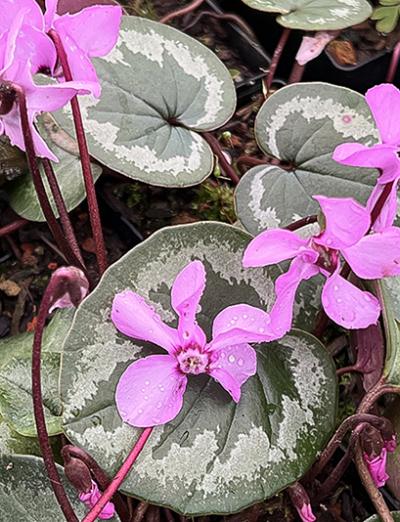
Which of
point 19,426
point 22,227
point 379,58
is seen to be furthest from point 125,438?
point 379,58

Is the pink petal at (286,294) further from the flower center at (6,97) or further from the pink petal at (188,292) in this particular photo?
the flower center at (6,97)

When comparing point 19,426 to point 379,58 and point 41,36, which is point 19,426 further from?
point 379,58

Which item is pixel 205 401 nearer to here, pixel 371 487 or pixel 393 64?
pixel 371 487

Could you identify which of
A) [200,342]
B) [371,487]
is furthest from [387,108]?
[371,487]

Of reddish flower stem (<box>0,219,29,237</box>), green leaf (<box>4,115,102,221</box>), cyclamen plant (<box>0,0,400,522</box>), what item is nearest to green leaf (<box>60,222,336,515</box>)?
cyclamen plant (<box>0,0,400,522</box>)

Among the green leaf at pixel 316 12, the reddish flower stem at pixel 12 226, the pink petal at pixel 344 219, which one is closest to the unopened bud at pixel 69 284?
the pink petal at pixel 344 219
